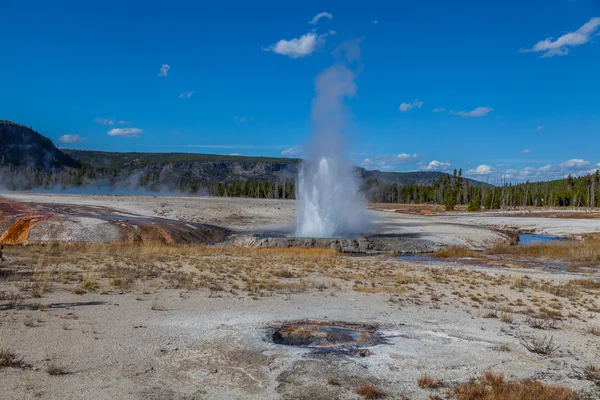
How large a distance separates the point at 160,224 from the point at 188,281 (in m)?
20.9

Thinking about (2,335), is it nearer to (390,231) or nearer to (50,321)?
(50,321)

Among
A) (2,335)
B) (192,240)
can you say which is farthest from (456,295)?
(192,240)

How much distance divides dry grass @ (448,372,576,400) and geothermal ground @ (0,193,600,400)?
5.4 inches

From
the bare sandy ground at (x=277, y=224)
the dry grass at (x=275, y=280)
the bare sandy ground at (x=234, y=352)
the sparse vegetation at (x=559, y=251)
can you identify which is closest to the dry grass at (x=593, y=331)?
the bare sandy ground at (x=234, y=352)

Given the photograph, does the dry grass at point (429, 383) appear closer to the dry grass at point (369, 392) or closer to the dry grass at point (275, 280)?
the dry grass at point (369, 392)

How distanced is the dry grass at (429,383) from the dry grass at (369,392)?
771mm

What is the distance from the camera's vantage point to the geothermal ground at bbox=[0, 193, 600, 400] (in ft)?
25.1

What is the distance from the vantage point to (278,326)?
1152 centimetres

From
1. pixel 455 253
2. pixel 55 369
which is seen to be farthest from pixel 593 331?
pixel 455 253

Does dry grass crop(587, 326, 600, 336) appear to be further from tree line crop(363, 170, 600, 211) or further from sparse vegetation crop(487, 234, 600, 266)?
tree line crop(363, 170, 600, 211)

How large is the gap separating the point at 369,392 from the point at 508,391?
2.17 m

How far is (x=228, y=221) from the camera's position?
51.5 m

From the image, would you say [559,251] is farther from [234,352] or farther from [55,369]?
[55,369]

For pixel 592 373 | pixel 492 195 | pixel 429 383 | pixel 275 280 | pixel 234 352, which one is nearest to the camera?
pixel 429 383
